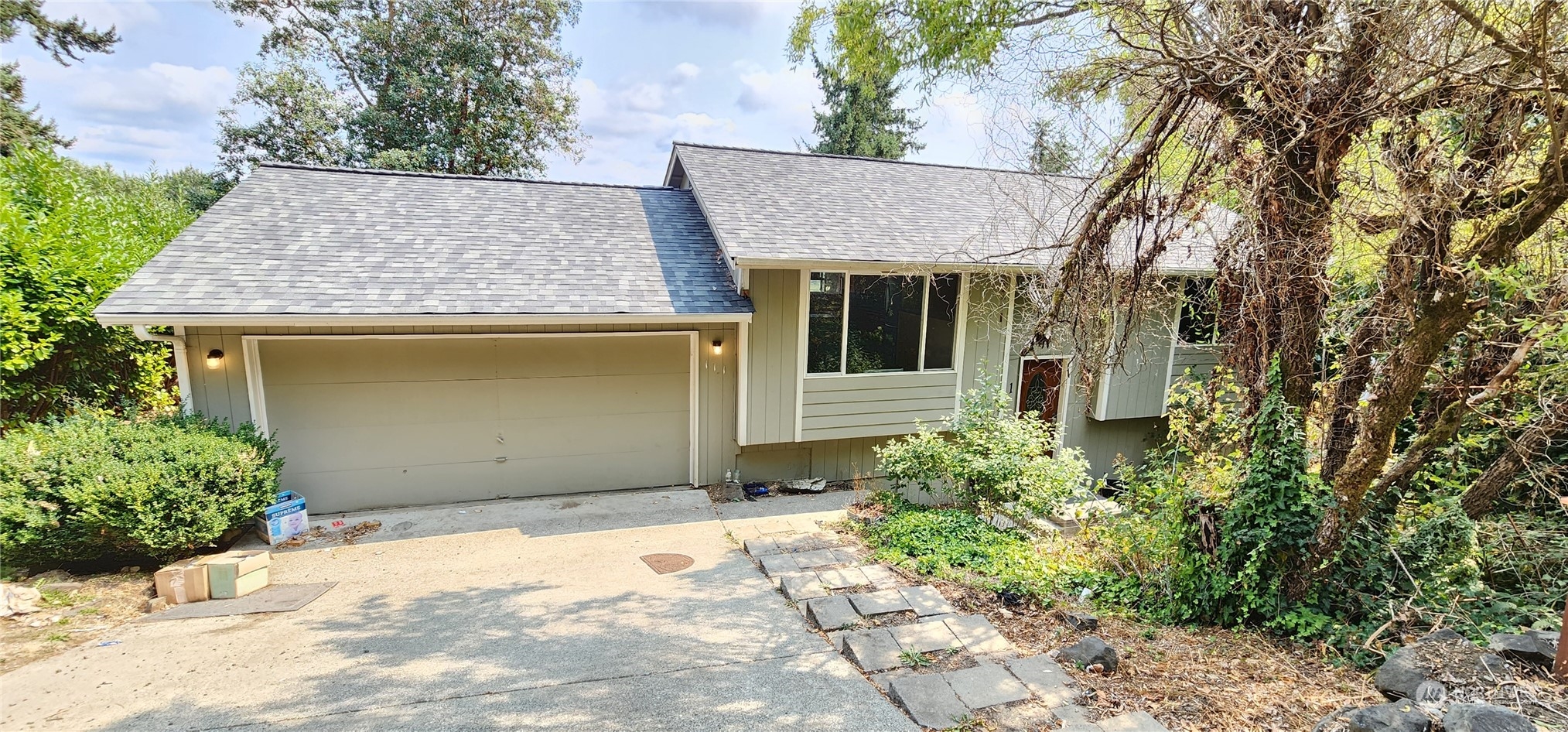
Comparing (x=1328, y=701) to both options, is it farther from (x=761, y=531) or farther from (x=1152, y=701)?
(x=761, y=531)

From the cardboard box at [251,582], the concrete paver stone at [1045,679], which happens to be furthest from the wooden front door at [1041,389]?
the cardboard box at [251,582]

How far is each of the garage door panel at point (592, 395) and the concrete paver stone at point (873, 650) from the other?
14.4ft

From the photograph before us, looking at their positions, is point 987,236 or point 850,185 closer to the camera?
point 987,236

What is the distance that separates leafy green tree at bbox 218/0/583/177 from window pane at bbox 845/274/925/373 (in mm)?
13176

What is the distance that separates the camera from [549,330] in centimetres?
705

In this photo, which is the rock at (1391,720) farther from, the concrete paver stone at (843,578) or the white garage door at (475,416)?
the white garage door at (475,416)

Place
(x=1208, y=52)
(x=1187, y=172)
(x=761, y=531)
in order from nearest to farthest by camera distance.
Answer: (x=1208, y=52) < (x=1187, y=172) < (x=761, y=531)

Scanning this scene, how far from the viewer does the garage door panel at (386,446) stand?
658 centimetres

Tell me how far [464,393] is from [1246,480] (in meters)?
7.09

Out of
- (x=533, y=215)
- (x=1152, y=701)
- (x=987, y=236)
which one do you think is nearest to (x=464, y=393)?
(x=533, y=215)

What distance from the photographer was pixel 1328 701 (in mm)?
2984

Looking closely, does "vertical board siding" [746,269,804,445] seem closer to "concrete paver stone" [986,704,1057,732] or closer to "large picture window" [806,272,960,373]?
"large picture window" [806,272,960,373]

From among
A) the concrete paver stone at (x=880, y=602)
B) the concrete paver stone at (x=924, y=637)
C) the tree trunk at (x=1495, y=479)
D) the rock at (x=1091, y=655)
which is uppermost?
the tree trunk at (x=1495, y=479)

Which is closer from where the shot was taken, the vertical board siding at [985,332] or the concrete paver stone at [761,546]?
the concrete paver stone at [761,546]
